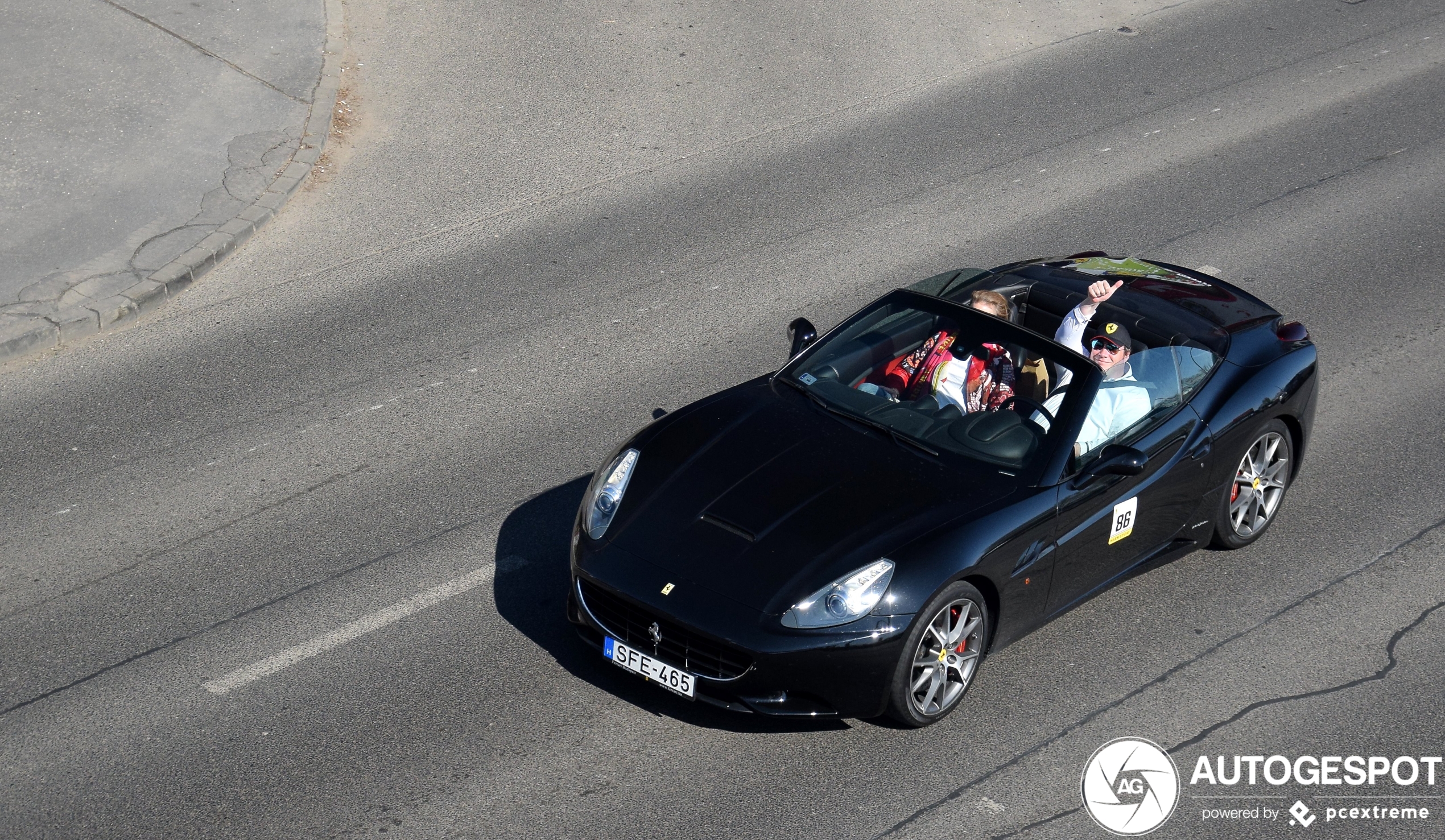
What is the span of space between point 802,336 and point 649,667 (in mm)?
2119

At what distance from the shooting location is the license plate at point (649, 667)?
5.47 metres

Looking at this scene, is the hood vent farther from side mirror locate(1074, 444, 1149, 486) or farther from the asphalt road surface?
side mirror locate(1074, 444, 1149, 486)

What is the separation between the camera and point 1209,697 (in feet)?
19.6

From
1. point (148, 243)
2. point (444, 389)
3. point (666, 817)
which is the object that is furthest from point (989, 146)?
point (666, 817)

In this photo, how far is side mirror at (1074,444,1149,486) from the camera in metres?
6.01

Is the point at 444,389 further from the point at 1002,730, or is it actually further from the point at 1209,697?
the point at 1209,697

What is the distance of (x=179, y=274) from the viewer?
9.67 m

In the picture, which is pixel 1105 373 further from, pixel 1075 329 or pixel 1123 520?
pixel 1123 520

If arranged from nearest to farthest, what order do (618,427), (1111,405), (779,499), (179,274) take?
(779,499)
(1111,405)
(618,427)
(179,274)

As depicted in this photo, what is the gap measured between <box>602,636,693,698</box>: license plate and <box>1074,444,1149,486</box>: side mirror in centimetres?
189

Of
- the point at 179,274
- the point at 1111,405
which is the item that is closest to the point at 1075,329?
the point at 1111,405

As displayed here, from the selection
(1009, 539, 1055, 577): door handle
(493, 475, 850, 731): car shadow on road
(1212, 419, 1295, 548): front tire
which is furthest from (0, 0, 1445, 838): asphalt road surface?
(1009, 539, 1055, 577): door handle

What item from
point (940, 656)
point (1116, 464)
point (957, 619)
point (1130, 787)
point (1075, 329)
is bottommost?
point (1130, 787)

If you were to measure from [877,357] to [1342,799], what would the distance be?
108 inches
